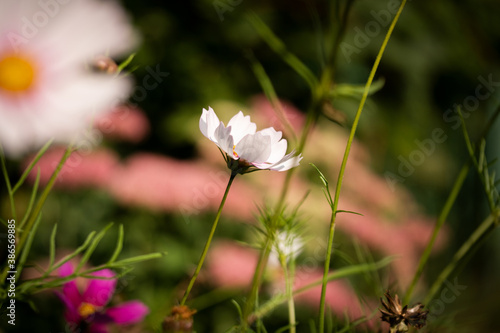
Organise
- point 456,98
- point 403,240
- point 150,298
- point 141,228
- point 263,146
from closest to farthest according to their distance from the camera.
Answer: point 263,146 < point 150,298 < point 141,228 < point 403,240 < point 456,98

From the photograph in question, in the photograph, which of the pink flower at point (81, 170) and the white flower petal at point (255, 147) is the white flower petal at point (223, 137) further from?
the pink flower at point (81, 170)

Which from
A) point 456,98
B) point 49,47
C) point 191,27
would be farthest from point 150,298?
point 456,98

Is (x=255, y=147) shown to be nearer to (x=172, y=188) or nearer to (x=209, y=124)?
(x=209, y=124)

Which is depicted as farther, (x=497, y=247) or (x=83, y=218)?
(x=497, y=247)

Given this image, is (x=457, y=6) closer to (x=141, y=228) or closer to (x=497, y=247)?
(x=497, y=247)

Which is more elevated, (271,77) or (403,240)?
(271,77)

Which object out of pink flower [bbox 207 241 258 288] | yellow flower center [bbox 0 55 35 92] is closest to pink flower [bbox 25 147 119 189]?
pink flower [bbox 207 241 258 288]

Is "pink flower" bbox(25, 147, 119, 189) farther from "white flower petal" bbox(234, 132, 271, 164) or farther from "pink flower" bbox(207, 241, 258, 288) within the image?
"white flower petal" bbox(234, 132, 271, 164)
